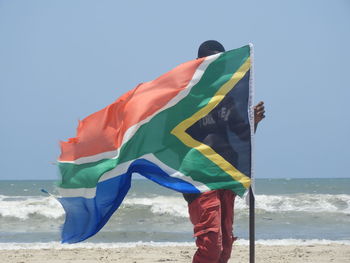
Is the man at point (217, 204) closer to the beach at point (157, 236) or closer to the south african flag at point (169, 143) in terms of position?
the south african flag at point (169, 143)

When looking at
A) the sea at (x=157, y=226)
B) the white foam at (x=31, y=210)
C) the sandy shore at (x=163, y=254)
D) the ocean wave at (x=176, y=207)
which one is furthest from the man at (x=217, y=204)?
the white foam at (x=31, y=210)

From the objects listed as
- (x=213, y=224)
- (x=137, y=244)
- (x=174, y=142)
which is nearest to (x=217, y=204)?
(x=213, y=224)

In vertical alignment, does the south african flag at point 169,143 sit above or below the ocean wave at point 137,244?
above

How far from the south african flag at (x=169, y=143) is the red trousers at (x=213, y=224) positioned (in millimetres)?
96

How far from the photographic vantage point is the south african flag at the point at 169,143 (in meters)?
5.28

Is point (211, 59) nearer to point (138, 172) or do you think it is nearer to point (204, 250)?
point (138, 172)

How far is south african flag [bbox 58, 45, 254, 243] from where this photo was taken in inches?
208

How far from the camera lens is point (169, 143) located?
17.6 ft

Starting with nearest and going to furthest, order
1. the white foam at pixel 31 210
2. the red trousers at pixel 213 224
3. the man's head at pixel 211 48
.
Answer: the red trousers at pixel 213 224 < the man's head at pixel 211 48 < the white foam at pixel 31 210

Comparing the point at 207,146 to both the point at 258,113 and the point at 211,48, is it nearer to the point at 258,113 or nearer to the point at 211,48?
the point at 258,113

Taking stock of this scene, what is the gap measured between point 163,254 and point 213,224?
18.4 feet

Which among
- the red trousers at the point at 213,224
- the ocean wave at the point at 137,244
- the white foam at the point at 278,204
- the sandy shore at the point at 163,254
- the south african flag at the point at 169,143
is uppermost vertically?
the south african flag at the point at 169,143

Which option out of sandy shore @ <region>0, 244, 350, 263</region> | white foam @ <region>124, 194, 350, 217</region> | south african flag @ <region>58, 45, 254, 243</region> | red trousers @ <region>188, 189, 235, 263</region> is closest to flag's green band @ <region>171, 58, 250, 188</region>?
south african flag @ <region>58, 45, 254, 243</region>

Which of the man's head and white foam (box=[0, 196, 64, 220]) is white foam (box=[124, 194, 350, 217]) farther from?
the man's head
